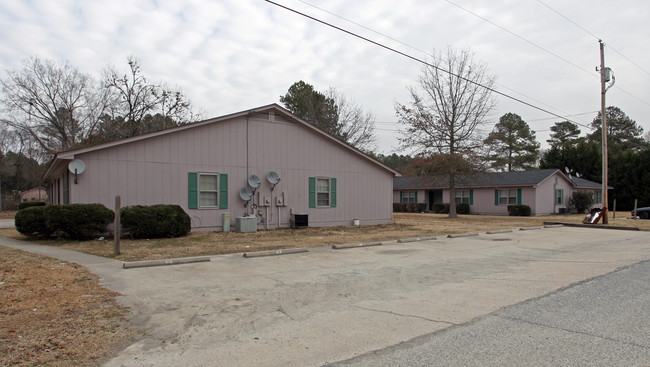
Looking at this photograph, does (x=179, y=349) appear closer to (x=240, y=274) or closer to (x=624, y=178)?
(x=240, y=274)

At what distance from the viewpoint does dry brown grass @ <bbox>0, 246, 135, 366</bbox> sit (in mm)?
3830

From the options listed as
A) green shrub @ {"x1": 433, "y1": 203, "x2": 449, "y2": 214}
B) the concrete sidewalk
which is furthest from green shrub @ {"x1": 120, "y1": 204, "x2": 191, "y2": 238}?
green shrub @ {"x1": 433, "y1": 203, "x2": 449, "y2": 214}

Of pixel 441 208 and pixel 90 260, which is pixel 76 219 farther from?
pixel 441 208

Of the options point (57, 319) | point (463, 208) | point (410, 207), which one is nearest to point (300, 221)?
point (57, 319)

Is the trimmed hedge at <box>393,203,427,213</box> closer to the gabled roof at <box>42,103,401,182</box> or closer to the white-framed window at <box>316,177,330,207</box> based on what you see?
the gabled roof at <box>42,103,401,182</box>

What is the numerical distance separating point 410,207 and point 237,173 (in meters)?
26.0

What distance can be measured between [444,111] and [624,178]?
2562 cm

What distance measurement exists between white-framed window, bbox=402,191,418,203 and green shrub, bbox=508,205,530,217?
9426mm

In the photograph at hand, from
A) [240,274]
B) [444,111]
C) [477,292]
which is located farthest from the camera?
[444,111]

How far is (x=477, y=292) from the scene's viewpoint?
6.50 metres

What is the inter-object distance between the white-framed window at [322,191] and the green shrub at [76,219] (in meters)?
8.80

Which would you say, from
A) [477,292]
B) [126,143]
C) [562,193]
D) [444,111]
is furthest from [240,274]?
[562,193]

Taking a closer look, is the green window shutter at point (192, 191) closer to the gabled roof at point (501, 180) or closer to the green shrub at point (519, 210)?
the gabled roof at point (501, 180)

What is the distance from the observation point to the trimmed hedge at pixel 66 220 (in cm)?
1228
